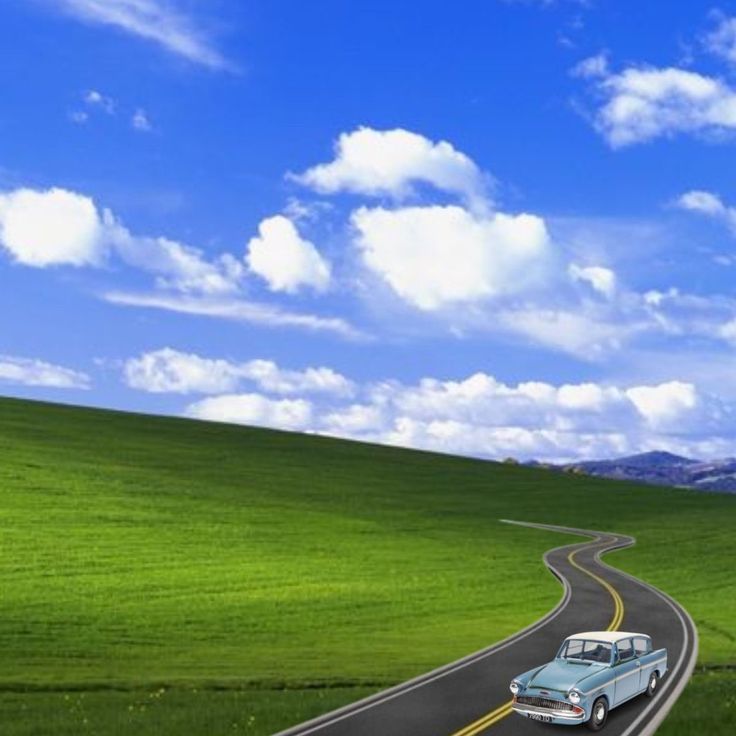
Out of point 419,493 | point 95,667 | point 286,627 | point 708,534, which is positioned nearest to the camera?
point 95,667

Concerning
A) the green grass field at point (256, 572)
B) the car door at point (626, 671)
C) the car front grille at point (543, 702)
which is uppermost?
the car door at point (626, 671)

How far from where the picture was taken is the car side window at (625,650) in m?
21.1

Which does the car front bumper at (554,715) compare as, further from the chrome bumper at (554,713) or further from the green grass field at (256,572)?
the green grass field at (256,572)

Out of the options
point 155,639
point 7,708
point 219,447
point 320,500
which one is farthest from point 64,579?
point 219,447

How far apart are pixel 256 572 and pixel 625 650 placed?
3125cm

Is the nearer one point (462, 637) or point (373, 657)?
point (373, 657)

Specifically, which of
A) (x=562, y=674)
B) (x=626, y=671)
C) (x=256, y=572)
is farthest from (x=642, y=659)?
(x=256, y=572)

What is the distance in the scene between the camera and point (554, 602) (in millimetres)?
46094

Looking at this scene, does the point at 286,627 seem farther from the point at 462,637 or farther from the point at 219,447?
the point at 219,447

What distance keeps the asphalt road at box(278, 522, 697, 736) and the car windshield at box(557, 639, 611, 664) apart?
128 cm

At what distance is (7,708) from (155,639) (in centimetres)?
1259

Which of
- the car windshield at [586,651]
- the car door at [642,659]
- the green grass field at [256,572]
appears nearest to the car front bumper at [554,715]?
the car windshield at [586,651]

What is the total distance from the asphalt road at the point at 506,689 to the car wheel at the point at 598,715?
0.21m

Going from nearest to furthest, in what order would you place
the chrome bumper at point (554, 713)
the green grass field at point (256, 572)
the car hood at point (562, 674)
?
1. the chrome bumper at point (554, 713)
2. the car hood at point (562, 674)
3. the green grass field at point (256, 572)
